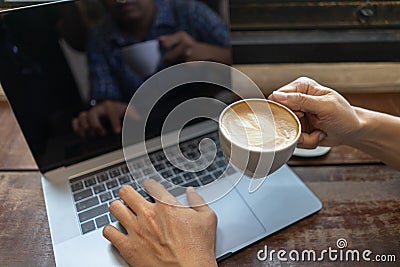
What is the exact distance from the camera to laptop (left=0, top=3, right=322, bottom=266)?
601 mm

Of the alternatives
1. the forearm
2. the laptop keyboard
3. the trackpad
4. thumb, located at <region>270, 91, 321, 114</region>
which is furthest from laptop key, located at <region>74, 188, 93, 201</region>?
the forearm

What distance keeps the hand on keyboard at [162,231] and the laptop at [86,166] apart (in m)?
0.03

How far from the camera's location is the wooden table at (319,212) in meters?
0.61

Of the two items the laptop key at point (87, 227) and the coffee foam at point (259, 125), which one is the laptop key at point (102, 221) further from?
the coffee foam at point (259, 125)

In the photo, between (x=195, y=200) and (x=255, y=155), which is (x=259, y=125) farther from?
(x=195, y=200)

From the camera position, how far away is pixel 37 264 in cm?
59

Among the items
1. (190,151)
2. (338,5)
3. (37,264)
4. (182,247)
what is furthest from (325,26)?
(37,264)

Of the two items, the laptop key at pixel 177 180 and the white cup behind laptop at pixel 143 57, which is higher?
the white cup behind laptop at pixel 143 57

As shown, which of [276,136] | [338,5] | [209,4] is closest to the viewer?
[276,136]

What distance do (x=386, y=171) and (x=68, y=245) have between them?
0.54 meters

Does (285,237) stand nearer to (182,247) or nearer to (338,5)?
(182,247)

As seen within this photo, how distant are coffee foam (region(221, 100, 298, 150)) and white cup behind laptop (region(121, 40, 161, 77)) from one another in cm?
21

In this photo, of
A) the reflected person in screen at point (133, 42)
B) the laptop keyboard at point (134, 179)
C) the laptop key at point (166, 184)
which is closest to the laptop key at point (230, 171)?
the laptop keyboard at point (134, 179)

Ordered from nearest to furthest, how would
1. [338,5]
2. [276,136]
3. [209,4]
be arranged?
[276,136] → [209,4] → [338,5]
